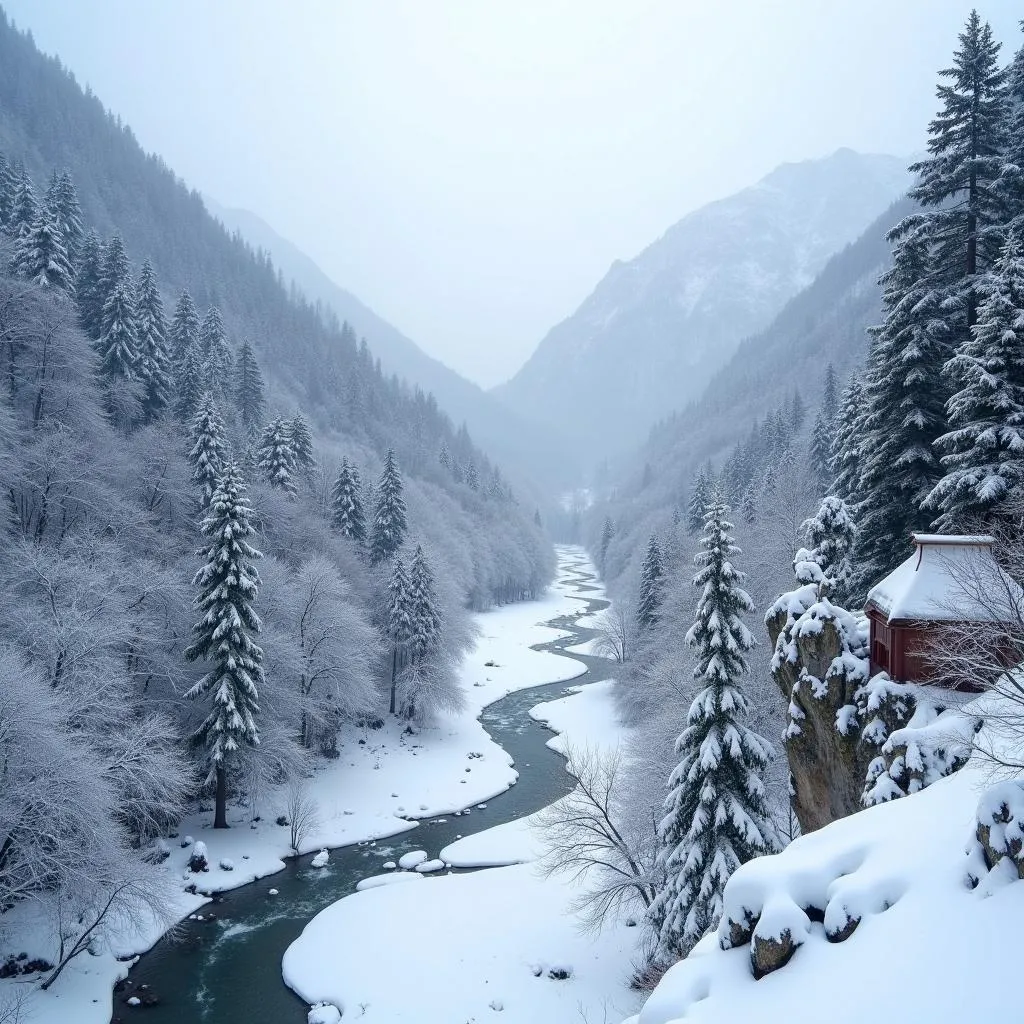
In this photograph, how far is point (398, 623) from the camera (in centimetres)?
4759

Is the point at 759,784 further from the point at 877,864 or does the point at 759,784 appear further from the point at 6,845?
the point at 6,845

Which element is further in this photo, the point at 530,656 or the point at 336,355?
the point at 336,355

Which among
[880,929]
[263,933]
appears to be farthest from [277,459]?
[880,929]

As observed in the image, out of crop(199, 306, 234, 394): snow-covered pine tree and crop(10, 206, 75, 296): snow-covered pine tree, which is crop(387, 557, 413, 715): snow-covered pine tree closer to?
crop(199, 306, 234, 394): snow-covered pine tree

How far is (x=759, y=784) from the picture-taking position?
18.8 m

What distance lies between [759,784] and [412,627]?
32565 mm

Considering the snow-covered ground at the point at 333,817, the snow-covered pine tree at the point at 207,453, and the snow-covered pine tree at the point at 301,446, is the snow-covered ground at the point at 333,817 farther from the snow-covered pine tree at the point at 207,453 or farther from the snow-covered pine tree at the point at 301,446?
the snow-covered pine tree at the point at 301,446

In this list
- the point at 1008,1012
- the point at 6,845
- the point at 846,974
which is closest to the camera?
the point at 1008,1012

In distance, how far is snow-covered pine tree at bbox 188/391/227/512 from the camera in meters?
41.6

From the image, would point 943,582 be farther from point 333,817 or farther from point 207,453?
point 207,453

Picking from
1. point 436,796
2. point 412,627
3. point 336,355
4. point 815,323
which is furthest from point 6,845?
point 815,323

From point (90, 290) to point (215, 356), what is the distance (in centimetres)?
1673

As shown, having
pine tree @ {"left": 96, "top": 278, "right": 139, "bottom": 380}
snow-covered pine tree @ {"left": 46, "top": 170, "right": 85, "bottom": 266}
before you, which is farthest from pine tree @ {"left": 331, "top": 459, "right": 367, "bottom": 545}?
snow-covered pine tree @ {"left": 46, "top": 170, "right": 85, "bottom": 266}

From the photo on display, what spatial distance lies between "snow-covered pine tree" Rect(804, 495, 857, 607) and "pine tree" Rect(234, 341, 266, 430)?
2262 inches
